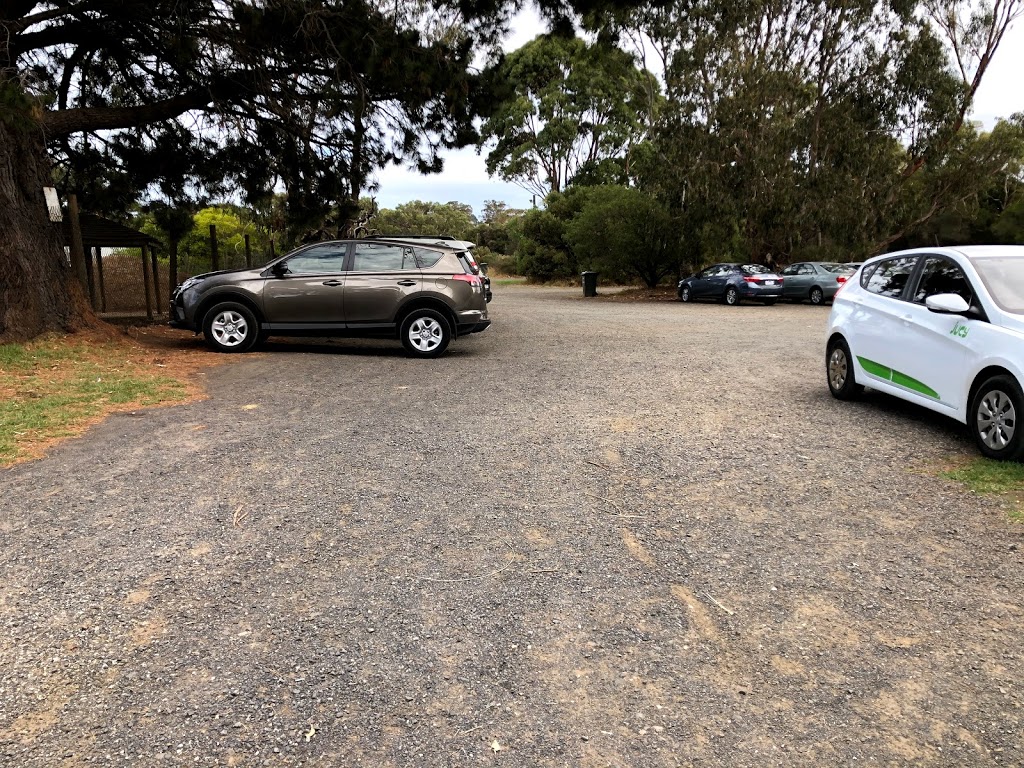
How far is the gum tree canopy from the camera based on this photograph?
Answer: 1080 centimetres

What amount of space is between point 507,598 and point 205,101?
479 inches

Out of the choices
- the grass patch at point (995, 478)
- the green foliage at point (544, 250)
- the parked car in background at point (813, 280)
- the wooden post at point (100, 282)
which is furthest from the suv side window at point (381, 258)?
the green foliage at point (544, 250)

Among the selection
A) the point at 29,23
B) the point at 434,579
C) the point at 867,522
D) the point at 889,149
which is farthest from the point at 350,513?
the point at 889,149

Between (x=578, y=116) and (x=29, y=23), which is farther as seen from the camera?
(x=578, y=116)

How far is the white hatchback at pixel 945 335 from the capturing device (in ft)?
19.2

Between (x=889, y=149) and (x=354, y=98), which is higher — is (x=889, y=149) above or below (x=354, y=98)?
above

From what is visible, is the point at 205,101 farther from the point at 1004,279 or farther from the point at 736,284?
the point at 736,284

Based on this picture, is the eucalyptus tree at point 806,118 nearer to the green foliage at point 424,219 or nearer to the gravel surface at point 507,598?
the gravel surface at point 507,598

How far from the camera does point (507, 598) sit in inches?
145

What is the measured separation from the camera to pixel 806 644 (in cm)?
326

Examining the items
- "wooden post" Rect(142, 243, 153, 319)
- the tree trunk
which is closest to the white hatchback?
the tree trunk

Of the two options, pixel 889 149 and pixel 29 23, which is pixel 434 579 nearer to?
pixel 29 23

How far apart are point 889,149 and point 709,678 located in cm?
3271

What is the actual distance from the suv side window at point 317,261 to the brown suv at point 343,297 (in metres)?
0.02
